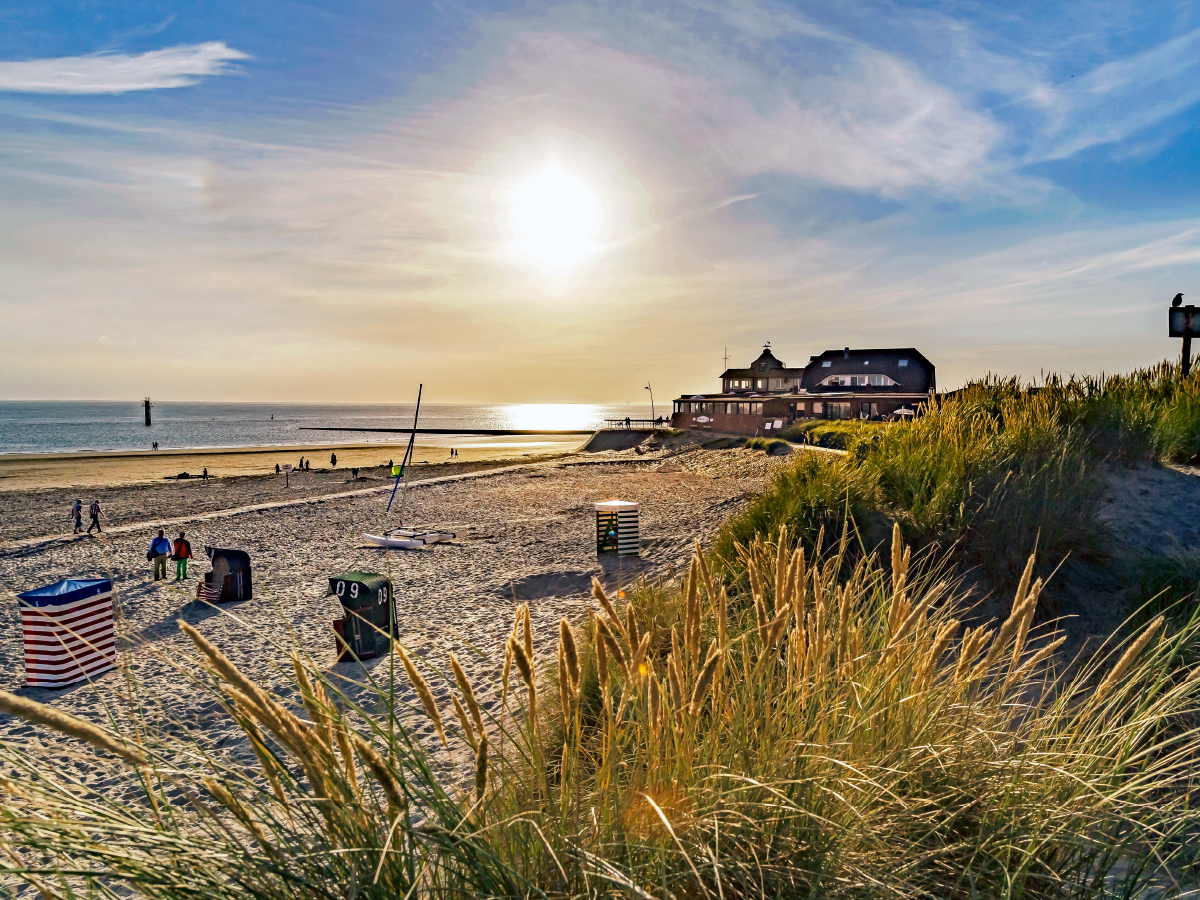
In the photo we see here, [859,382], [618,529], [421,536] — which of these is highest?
[859,382]

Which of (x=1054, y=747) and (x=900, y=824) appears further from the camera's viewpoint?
(x=1054, y=747)

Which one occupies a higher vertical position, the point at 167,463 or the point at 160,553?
the point at 167,463

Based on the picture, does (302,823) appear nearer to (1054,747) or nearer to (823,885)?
(823,885)

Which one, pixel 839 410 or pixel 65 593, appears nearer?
pixel 65 593

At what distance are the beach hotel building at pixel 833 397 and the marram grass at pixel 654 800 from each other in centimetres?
4443

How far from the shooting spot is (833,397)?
47.6m

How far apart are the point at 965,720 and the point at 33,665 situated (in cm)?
1087

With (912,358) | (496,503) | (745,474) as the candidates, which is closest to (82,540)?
(496,503)

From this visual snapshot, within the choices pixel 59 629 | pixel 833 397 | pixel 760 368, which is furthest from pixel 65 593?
pixel 760 368

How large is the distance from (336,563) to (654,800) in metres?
15.8

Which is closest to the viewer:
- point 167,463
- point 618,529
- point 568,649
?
point 568,649

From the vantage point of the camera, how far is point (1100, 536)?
22.5 feet

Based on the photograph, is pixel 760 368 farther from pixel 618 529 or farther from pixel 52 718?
pixel 52 718

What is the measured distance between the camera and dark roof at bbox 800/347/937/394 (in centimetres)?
5584
